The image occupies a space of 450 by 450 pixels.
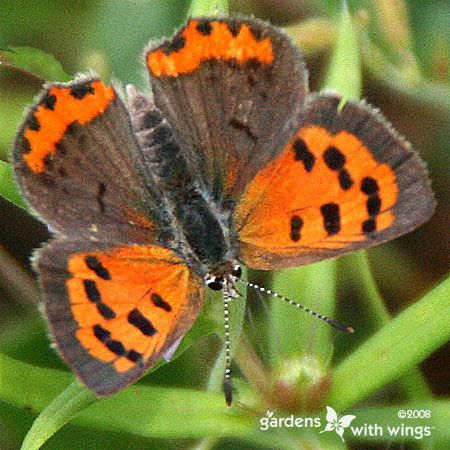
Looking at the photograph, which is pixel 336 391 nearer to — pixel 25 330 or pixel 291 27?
pixel 25 330

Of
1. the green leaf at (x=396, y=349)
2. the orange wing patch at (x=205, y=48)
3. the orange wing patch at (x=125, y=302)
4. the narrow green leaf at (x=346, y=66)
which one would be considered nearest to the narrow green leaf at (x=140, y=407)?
the green leaf at (x=396, y=349)

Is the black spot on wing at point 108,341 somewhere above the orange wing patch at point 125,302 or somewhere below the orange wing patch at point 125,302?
below

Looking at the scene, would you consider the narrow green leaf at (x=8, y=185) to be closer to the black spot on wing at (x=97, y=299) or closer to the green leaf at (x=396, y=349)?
the black spot on wing at (x=97, y=299)

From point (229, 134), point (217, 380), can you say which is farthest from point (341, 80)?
point (217, 380)

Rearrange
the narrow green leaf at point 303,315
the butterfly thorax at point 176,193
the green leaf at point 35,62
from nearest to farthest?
1. the butterfly thorax at point 176,193
2. the narrow green leaf at point 303,315
3. the green leaf at point 35,62

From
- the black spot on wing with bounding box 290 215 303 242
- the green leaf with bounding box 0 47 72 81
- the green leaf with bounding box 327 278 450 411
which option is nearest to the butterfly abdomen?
the black spot on wing with bounding box 290 215 303 242

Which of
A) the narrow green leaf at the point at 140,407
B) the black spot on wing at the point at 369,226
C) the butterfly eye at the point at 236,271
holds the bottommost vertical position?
the narrow green leaf at the point at 140,407
